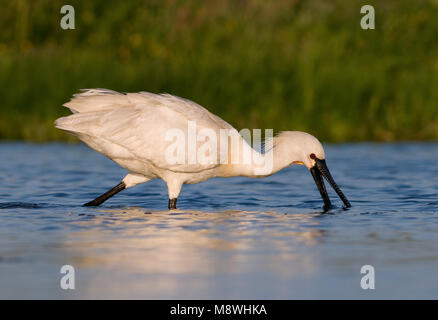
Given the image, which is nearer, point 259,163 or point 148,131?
point 148,131

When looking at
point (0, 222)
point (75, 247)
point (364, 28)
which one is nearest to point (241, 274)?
point (75, 247)

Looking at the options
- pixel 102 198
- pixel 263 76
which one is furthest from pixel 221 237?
→ pixel 263 76

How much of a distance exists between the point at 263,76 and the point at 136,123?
24.0ft

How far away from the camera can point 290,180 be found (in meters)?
12.3

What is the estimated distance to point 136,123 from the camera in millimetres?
9219

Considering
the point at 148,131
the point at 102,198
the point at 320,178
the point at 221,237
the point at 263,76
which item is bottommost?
the point at 221,237

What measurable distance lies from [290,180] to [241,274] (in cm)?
631

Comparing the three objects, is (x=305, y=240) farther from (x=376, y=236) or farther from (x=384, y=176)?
(x=384, y=176)

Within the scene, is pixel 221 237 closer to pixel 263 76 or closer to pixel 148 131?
pixel 148 131

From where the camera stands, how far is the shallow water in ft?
18.9

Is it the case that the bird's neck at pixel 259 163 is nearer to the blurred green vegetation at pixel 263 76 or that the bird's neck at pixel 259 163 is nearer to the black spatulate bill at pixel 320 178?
the black spatulate bill at pixel 320 178

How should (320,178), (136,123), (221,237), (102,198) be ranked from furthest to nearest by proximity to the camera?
1. (320,178)
2. (102,198)
3. (136,123)
4. (221,237)

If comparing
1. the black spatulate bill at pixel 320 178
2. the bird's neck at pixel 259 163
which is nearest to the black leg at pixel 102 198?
the bird's neck at pixel 259 163

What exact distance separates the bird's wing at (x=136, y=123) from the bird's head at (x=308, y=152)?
29.9 inches
